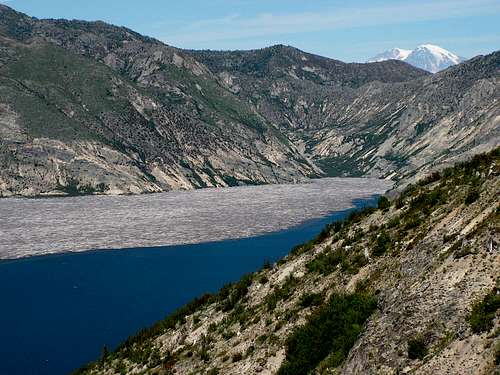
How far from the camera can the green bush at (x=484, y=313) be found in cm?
1722

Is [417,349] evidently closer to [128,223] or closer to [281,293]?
[281,293]

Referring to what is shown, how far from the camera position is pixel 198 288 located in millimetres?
94750

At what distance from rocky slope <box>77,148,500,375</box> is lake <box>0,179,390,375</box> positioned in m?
29.8

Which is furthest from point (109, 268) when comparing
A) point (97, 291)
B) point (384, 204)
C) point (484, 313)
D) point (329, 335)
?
point (484, 313)

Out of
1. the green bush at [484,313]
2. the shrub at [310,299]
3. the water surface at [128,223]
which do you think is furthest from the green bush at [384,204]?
the water surface at [128,223]

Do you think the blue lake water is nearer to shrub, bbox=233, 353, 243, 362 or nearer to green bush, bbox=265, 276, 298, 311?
green bush, bbox=265, 276, 298, 311

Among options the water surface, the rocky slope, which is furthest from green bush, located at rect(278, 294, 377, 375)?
the water surface

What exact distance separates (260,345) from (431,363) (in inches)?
483

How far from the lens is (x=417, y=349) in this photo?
59.6 ft

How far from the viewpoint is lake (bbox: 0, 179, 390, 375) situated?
230 feet

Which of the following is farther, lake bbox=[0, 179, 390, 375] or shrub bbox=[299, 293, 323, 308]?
lake bbox=[0, 179, 390, 375]

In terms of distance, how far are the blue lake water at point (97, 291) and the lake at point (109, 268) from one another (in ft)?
0.55

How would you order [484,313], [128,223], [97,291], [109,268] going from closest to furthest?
[484,313] → [97,291] → [109,268] → [128,223]

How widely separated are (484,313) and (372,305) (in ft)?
20.9
